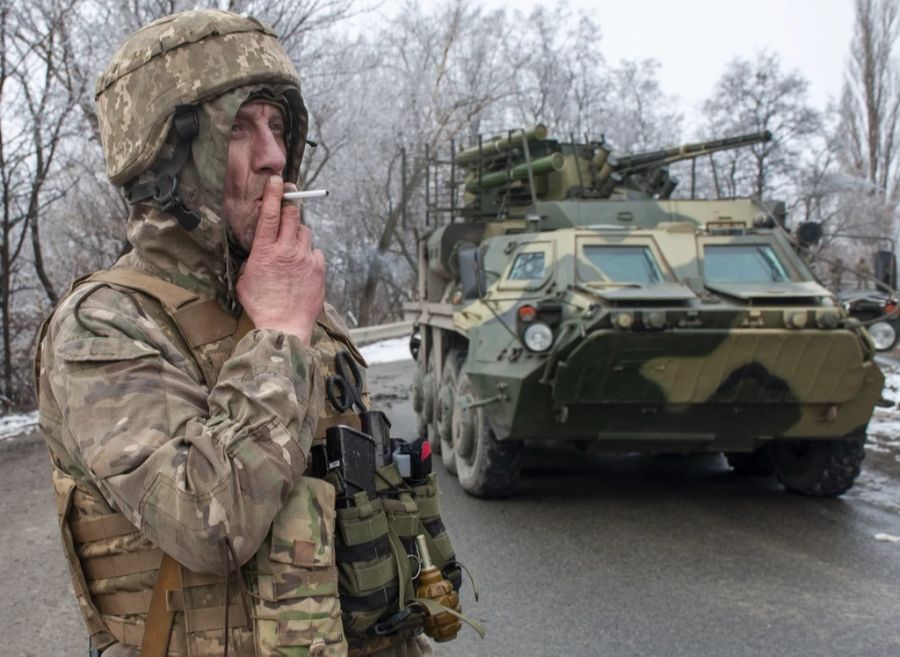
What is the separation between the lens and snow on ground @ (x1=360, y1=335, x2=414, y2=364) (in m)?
17.6

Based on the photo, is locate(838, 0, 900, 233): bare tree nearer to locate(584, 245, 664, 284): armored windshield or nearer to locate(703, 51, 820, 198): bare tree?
locate(703, 51, 820, 198): bare tree

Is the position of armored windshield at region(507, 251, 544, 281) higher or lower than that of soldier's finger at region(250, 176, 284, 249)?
Result: lower

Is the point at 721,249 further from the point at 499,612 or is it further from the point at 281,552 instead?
the point at 281,552

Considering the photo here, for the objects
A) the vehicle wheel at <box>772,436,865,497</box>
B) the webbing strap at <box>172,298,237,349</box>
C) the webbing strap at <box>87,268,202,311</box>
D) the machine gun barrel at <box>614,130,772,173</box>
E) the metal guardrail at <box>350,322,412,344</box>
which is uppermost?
the machine gun barrel at <box>614,130,772,173</box>

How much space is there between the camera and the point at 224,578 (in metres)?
1.50

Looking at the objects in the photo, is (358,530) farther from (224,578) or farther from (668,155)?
(668,155)

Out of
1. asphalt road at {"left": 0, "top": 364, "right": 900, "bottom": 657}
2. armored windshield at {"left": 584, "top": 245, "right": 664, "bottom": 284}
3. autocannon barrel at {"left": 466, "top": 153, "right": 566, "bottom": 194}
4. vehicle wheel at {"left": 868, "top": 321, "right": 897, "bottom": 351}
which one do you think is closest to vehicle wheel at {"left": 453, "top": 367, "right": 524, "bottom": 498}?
asphalt road at {"left": 0, "top": 364, "right": 900, "bottom": 657}

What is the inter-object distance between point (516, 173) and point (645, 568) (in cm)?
504

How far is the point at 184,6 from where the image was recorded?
11188 millimetres

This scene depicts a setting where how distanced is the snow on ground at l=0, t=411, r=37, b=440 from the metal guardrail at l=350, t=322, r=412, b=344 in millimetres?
9131

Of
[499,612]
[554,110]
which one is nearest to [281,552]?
[499,612]

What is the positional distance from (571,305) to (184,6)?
7568 millimetres

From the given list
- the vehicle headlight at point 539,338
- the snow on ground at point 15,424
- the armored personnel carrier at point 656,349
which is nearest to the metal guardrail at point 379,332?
the snow on ground at point 15,424

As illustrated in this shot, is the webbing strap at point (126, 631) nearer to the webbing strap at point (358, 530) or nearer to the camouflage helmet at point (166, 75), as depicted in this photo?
the webbing strap at point (358, 530)
